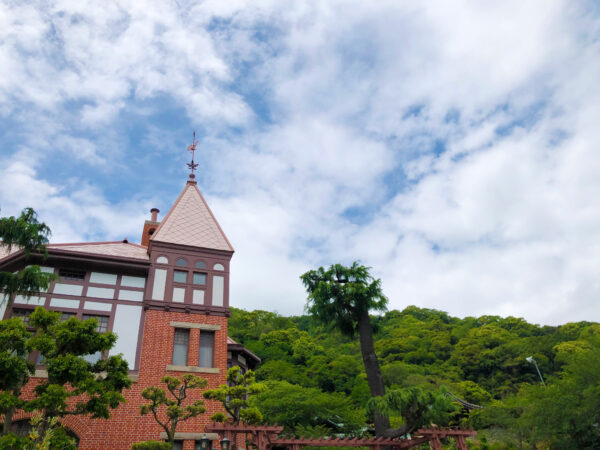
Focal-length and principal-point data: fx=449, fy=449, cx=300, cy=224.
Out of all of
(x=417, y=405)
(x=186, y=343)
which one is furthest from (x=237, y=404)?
(x=417, y=405)

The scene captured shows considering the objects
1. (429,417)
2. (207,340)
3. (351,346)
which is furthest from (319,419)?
(351,346)

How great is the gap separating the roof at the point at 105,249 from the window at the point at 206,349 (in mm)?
4039

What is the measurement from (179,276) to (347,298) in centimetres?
722

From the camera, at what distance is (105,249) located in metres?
19.4

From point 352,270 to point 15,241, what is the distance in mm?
12475

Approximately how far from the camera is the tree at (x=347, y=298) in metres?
18.6

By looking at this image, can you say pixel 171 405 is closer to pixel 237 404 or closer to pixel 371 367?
pixel 237 404

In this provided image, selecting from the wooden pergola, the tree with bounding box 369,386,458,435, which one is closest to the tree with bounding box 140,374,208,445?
the wooden pergola

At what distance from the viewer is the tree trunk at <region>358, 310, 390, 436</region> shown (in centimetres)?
1612

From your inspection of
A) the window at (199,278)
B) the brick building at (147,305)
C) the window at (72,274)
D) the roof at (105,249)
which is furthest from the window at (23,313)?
the window at (199,278)

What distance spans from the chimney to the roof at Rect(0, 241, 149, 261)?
3.47 metres

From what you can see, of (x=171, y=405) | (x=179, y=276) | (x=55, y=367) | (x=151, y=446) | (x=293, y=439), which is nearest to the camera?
(x=55, y=367)

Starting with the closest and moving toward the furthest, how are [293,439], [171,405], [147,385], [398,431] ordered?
[293,439], [171,405], [398,431], [147,385]

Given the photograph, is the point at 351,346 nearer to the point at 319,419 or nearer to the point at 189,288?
the point at 319,419
